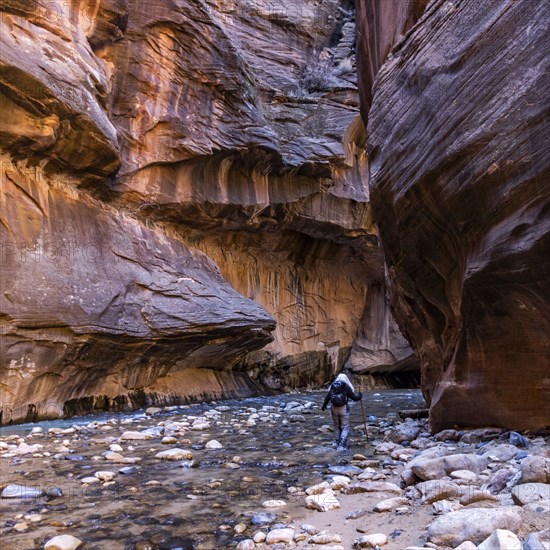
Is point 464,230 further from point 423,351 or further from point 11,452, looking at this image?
point 11,452

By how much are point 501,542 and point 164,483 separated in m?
3.79

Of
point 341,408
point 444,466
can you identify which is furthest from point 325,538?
point 341,408

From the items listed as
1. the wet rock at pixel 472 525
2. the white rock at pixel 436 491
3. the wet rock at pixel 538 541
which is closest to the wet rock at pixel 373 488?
the white rock at pixel 436 491

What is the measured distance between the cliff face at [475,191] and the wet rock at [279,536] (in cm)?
380

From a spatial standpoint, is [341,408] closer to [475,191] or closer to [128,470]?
[128,470]

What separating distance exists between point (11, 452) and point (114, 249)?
7.61 metres

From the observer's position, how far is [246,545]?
349cm

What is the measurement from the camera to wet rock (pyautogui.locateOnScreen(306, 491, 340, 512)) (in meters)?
4.27

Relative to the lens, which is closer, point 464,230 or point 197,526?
point 197,526

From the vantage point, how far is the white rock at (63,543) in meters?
3.42

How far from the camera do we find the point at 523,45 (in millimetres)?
5309

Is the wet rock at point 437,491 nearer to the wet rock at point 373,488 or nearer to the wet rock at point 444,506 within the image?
the wet rock at point 444,506

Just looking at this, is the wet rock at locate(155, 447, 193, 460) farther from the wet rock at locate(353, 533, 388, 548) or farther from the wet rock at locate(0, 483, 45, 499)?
the wet rock at locate(353, 533, 388, 548)

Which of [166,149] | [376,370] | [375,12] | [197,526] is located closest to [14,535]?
[197,526]
